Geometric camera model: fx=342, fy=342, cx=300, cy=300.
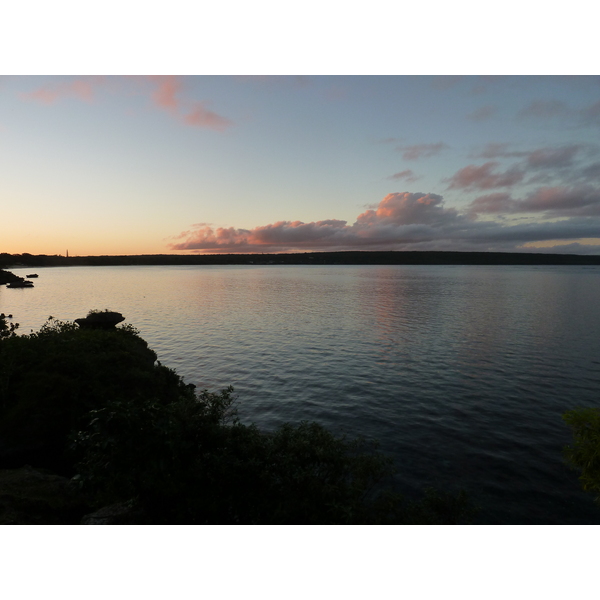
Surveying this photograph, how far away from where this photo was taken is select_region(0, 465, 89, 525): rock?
39.7 feet

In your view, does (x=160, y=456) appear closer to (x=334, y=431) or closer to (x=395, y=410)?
(x=334, y=431)

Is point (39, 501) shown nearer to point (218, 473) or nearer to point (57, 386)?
point (218, 473)

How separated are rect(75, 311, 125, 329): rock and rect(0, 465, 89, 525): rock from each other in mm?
35339

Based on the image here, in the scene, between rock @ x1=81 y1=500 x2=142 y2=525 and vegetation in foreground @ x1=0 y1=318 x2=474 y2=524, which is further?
rock @ x1=81 y1=500 x2=142 y2=525

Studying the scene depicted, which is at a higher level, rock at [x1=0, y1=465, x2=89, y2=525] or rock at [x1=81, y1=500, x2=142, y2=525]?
rock at [x1=81, y1=500, x2=142, y2=525]

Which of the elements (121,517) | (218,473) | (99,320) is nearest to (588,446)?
(218,473)

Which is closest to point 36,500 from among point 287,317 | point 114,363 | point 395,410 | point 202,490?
point 202,490

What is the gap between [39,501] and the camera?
41.4ft

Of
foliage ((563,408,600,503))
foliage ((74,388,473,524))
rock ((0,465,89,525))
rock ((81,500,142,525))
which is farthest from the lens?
rock ((0,465,89,525))

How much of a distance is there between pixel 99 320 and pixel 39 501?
128 feet

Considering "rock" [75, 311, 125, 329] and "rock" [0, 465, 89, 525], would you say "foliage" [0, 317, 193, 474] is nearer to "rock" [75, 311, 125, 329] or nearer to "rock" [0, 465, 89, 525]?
"rock" [0, 465, 89, 525]

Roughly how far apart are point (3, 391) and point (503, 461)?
29148 mm

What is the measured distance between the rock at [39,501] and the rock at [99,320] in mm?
35339

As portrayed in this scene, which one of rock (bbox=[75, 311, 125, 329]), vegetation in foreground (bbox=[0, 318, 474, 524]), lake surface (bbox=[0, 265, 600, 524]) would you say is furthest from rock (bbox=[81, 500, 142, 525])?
rock (bbox=[75, 311, 125, 329])
